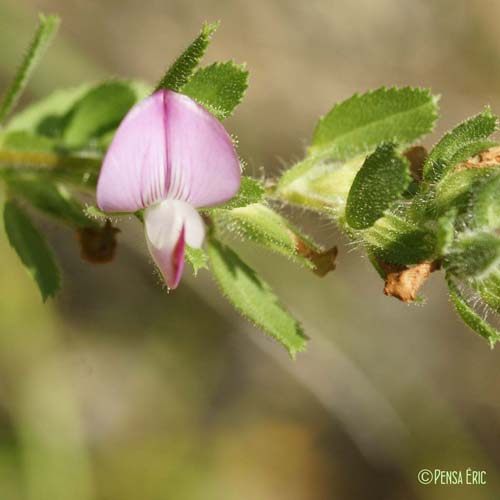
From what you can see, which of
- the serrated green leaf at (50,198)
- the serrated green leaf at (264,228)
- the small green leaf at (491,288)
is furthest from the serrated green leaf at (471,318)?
the serrated green leaf at (50,198)

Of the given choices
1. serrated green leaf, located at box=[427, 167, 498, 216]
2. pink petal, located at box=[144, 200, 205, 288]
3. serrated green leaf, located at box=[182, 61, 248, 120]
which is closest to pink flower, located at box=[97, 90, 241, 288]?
pink petal, located at box=[144, 200, 205, 288]

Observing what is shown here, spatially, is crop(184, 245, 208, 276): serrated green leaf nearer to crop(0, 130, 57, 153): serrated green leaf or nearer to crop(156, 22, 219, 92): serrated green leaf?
crop(156, 22, 219, 92): serrated green leaf

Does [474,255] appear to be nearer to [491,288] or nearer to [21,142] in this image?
[491,288]

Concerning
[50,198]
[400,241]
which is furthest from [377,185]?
[50,198]

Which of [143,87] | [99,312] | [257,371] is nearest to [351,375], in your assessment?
[257,371]

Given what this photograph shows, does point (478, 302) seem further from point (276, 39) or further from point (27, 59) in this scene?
point (276, 39)

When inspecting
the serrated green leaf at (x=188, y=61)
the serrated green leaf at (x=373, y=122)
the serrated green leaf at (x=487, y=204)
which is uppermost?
the serrated green leaf at (x=373, y=122)

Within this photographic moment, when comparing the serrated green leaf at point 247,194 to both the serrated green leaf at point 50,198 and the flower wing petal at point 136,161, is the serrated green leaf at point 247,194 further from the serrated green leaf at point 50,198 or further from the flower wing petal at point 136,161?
the serrated green leaf at point 50,198
